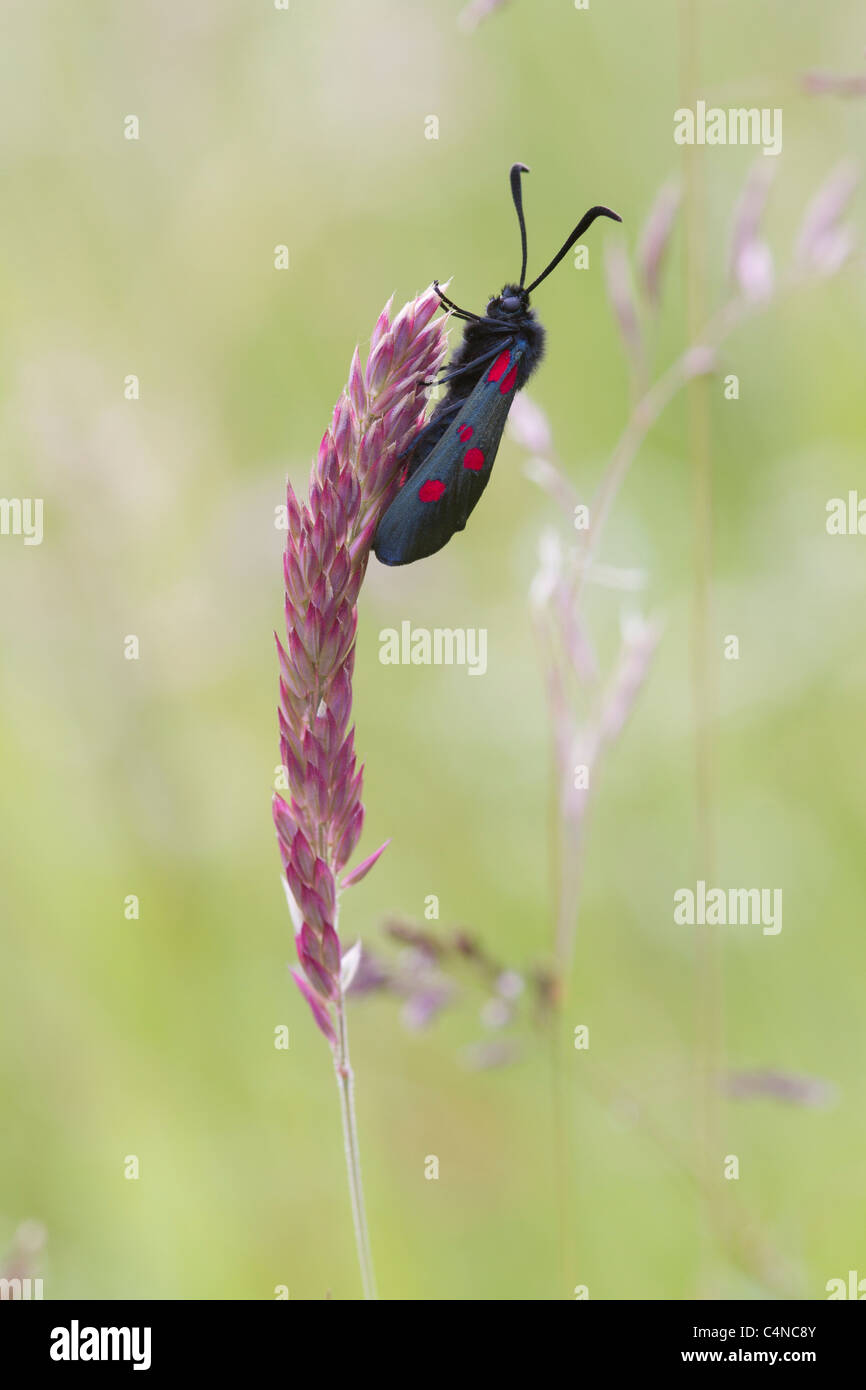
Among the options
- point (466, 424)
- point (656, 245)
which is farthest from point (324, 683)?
point (656, 245)

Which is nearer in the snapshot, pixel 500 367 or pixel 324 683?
pixel 324 683

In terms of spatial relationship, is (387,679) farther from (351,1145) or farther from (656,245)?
(351,1145)

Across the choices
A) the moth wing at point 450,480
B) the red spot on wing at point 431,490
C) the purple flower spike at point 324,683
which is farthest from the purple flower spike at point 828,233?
the purple flower spike at point 324,683

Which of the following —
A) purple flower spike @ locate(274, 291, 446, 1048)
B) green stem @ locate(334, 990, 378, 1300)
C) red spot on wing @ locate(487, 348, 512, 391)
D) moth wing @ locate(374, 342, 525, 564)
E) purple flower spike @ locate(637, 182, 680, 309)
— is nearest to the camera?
green stem @ locate(334, 990, 378, 1300)

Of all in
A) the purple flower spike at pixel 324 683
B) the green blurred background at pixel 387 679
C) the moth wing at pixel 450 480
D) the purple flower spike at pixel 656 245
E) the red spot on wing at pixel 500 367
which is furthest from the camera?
the green blurred background at pixel 387 679

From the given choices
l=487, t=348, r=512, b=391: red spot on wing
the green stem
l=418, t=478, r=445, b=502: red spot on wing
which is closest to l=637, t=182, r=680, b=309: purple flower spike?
l=487, t=348, r=512, b=391: red spot on wing

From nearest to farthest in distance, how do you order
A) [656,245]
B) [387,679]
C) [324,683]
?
[324,683] < [656,245] < [387,679]

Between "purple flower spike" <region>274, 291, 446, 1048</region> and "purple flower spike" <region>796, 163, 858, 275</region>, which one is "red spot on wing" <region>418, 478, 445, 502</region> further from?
"purple flower spike" <region>796, 163, 858, 275</region>

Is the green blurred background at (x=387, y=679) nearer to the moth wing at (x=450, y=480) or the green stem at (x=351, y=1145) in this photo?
the moth wing at (x=450, y=480)
